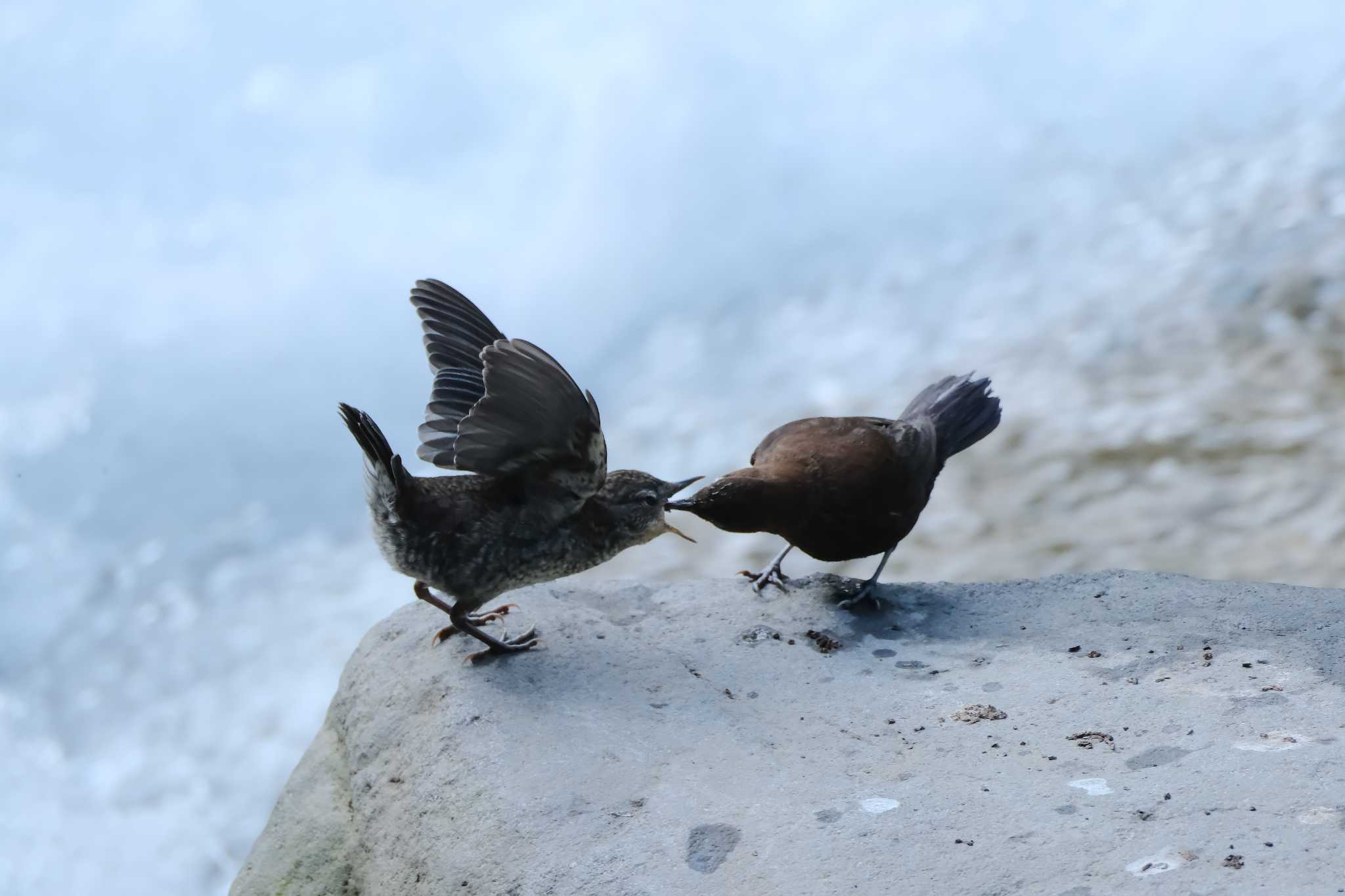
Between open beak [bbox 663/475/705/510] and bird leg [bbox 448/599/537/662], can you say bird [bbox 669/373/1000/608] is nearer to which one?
open beak [bbox 663/475/705/510]

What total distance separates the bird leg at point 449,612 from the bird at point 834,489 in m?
0.57

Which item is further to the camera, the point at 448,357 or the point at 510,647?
the point at 448,357

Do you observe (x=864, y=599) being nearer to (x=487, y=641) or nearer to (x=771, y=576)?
(x=771, y=576)

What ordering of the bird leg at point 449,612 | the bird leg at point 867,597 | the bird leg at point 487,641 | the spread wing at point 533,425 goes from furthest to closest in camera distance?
1. the bird leg at point 867,597
2. the bird leg at point 449,612
3. the bird leg at point 487,641
4. the spread wing at point 533,425

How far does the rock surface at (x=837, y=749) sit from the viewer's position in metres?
2.22

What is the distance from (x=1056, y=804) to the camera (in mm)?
2342

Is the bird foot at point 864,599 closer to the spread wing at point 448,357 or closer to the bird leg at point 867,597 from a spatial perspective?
the bird leg at point 867,597

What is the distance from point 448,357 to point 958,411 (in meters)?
1.54

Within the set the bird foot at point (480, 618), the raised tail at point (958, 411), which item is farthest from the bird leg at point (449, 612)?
the raised tail at point (958, 411)

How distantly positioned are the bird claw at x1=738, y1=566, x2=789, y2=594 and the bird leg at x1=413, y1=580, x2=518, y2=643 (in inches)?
27.3

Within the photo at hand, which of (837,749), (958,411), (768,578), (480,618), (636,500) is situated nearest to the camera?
(837,749)

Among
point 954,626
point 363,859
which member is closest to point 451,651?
point 363,859

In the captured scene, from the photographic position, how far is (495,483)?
323 centimetres

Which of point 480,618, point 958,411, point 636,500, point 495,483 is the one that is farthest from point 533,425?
point 958,411
